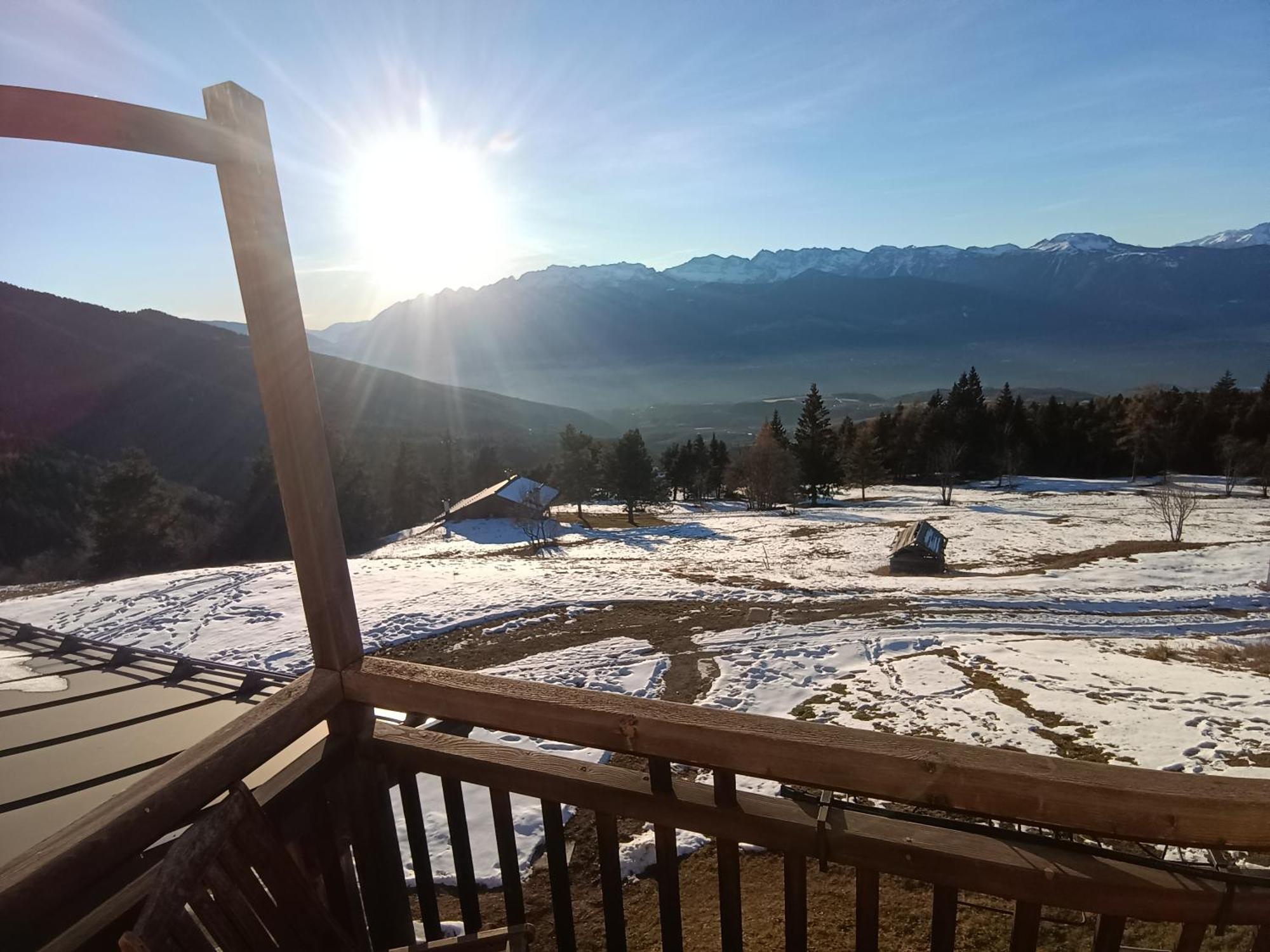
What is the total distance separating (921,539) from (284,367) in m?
22.6

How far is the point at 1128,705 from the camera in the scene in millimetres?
7637

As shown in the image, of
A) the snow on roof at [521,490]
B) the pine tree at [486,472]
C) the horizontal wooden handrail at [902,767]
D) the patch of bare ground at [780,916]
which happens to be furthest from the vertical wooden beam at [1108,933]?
the pine tree at [486,472]

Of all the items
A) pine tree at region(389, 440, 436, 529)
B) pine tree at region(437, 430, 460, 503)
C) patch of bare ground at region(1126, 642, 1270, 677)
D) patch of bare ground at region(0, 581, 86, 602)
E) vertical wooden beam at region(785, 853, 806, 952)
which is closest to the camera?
vertical wooden beam at region(785, 853, 806, 952)

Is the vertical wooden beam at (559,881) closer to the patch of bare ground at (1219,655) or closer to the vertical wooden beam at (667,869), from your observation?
the vertical wooden beam at (667,869)

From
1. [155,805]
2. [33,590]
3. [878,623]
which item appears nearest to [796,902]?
[155,805]

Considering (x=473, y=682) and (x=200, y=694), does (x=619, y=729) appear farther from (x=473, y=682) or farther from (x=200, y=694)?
(x=200, y=694)

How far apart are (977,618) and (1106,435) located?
54879 mm

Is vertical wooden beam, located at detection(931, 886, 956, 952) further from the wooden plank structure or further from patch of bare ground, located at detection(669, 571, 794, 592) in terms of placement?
patch of bare ground, located at detection(669, 571, 794, 592)

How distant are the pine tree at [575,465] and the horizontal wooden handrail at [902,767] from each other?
42378mm

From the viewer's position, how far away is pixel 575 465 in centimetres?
4441

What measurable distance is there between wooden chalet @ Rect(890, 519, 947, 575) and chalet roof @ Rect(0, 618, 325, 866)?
20.7 meters

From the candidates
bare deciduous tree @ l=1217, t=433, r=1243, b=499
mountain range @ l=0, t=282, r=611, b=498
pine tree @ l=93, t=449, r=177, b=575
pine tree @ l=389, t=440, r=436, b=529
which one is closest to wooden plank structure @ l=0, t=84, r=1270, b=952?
pine tree @ l=93, t=449, r=177, b=575

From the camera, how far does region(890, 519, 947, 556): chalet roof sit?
21.3m

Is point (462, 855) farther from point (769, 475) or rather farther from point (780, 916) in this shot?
point (769, 475)
